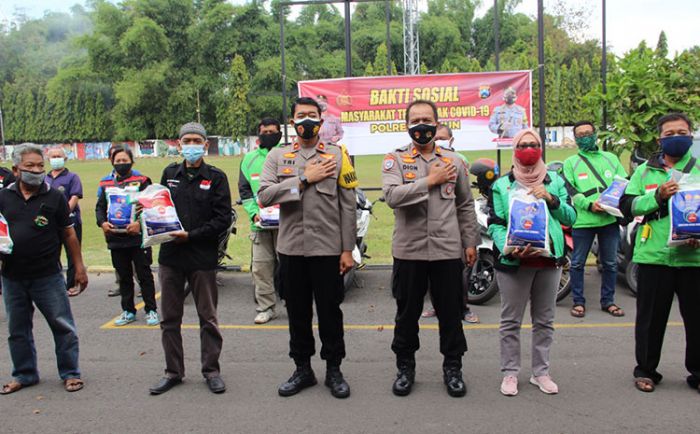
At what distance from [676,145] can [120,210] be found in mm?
5126

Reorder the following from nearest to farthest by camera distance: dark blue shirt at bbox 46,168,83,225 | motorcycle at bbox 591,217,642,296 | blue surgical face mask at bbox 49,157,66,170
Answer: motorcycle at bbox 591,217,642,296 → blue surgical face mask at bbox 49,157,66,170 → dark blue shirt at bbox 46,168,83,225

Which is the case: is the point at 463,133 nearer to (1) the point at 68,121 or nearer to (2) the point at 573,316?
(2) the point at 573,316

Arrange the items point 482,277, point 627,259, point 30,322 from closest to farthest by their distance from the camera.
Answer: point 30,322 < point 482,277 < point 627,259

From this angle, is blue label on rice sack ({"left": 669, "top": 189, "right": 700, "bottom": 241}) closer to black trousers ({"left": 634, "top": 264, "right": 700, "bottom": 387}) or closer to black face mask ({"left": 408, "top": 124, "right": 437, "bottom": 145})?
black trousers ({"left": 634, "top": 264, "right": 700, "bottom": 387})

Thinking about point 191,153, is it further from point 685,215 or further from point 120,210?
point 685,215

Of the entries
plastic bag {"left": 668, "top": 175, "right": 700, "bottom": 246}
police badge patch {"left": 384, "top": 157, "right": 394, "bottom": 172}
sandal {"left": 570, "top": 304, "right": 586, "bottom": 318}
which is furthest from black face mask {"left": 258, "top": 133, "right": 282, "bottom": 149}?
plastic bag {"left": 668, "top": 175, "right": 700, "bottom": 246}

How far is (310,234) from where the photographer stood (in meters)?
4.23

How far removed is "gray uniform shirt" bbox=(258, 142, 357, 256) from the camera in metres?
4.23

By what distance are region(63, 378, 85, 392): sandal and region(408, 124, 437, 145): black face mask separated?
3.10 meters

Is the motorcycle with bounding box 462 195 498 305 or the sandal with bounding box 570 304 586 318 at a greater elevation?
the motorcycle with bounding box 462 195 498 305

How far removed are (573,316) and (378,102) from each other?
4256 millimetres

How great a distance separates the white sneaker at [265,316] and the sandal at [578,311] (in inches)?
123

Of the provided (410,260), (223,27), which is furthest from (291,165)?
(223,27)

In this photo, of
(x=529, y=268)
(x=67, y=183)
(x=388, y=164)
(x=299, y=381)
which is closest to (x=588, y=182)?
(x=529, y=268)
